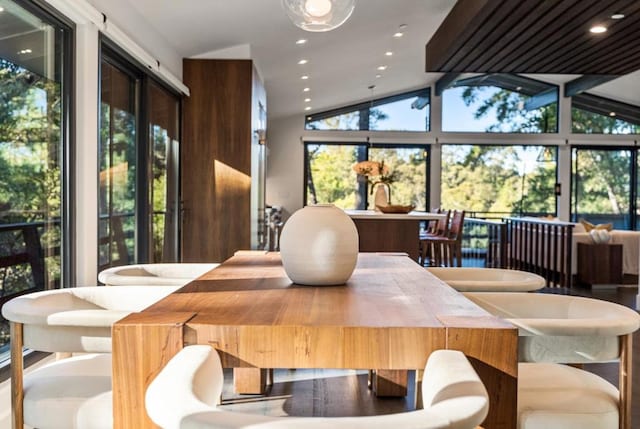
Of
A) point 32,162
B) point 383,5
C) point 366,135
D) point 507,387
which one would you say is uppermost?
point 383,5

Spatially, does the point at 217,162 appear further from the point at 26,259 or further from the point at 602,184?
the point at 602,184

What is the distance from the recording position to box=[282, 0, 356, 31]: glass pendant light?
2.77 m

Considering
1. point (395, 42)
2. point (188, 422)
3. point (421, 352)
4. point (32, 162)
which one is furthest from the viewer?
point (395, 42)

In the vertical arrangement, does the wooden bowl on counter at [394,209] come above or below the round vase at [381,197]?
below

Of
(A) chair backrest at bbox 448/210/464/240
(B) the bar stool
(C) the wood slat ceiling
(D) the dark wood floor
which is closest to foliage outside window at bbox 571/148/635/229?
(B) the bar stool

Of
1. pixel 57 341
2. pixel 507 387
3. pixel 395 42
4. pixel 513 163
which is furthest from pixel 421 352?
pixel 513 163

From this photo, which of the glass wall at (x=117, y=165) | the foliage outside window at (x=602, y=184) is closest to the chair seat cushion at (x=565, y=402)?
the glass wall at (x=117, y=165)

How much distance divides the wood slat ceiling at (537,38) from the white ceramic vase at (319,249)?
3183 millimetres

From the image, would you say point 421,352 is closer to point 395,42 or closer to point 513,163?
point 395,42

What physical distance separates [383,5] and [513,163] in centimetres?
653

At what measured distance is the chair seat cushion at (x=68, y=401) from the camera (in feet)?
4.79

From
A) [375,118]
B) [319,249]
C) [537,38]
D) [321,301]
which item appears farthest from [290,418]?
[375,118]

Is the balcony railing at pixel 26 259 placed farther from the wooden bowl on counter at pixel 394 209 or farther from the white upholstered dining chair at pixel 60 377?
the wooden bowl on counter at pixel 394 209

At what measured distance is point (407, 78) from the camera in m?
10.8
